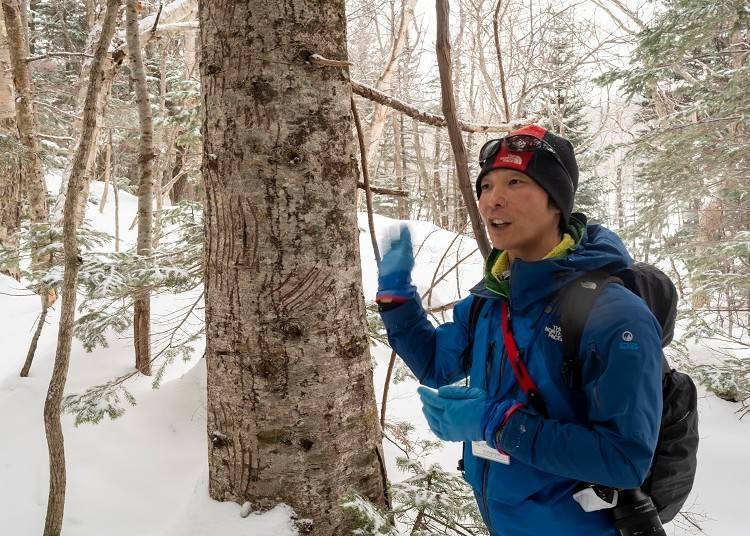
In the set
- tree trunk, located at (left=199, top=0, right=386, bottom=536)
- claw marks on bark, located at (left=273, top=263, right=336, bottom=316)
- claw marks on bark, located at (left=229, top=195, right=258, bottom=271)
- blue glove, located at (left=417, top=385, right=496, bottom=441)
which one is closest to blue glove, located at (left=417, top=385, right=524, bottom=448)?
blue glove, located at (left=417, top=385, right=496, bottom=441)

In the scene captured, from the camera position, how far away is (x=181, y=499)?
3.00 m

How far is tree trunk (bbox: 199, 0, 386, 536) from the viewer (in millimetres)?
1404

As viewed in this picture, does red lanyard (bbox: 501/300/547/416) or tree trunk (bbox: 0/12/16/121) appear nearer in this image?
red lanyard (bbox: 501/300/547/416)

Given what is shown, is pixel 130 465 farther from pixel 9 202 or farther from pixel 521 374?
pixel 9 202

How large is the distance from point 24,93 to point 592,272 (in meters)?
7.26

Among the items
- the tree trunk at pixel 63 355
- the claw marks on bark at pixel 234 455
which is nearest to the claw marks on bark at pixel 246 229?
the claw marks on bark at pixel 234 455

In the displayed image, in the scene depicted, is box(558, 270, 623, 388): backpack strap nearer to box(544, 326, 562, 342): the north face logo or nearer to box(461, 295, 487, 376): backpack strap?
box(544, 326, 562, 342): the north face logo

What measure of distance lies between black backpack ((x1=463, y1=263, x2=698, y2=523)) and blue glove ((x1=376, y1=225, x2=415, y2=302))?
618 millimetres

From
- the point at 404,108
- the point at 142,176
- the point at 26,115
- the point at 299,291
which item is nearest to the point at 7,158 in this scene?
the point at 26,115

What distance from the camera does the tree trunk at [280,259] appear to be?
140cm

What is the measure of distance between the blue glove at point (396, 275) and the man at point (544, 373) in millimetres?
250

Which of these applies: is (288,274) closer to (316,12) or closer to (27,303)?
(316,12)

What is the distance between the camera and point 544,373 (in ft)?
4.30

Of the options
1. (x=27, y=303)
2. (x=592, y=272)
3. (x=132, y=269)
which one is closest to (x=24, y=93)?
(x=27, y=303)
